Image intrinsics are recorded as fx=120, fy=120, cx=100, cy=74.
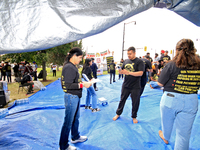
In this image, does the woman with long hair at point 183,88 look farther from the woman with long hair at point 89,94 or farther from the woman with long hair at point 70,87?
the woman with long hair at point 89,94

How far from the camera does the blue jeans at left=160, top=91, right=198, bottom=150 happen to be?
1611mm

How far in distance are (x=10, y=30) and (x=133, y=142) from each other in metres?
2.67

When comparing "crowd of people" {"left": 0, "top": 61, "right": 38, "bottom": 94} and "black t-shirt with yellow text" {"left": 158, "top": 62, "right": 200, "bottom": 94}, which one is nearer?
"black t-shirt with yellow text" {"left": 158, "top": 62, "right": 200, "bottom": 94}

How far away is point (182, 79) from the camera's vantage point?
1631mm

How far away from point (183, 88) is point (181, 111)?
0.32m

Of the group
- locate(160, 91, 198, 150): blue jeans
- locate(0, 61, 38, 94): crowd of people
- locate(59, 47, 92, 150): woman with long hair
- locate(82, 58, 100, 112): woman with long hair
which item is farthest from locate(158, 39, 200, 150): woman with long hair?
locate(0, 61, 38, 94): crowd of people

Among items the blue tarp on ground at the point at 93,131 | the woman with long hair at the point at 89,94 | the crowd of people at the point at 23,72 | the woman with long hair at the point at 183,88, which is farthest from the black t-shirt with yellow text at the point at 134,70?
the crowd of people at the point at 23,72

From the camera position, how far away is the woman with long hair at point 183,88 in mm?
1604

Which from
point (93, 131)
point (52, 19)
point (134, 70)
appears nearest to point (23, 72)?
point (93, 131)

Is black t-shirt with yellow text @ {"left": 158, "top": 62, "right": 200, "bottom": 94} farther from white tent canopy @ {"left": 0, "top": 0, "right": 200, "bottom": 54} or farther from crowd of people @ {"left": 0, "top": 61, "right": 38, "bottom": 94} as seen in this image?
crowd of people @ {"left": 0, "top": 61, "right": 38, "bottom": 94}

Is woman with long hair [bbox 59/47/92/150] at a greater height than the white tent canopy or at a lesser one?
lesser

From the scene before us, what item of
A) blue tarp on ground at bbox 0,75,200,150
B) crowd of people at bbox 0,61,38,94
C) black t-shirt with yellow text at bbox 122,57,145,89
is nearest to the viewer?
blue tarp on ground at bbox 0,75,200,150

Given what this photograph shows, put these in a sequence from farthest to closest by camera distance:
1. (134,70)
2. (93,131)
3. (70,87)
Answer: (134,70) < (93,131) < (70,87)

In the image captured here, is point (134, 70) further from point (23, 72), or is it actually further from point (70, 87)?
point (23, 72)
